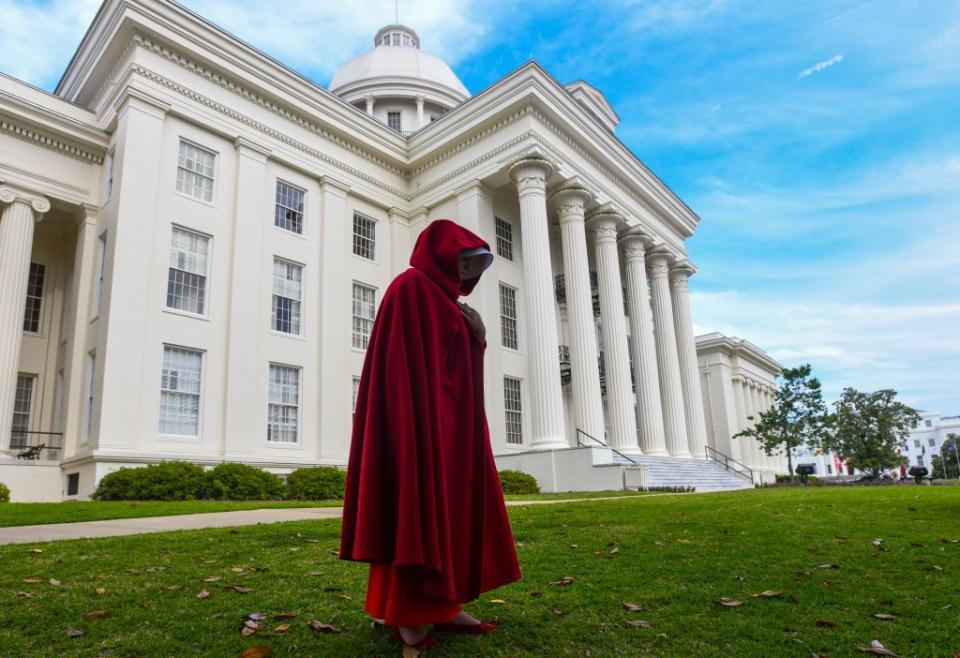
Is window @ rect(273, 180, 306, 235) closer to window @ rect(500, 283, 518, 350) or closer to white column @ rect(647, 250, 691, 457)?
window @ rect(500, 283, 518, 350)

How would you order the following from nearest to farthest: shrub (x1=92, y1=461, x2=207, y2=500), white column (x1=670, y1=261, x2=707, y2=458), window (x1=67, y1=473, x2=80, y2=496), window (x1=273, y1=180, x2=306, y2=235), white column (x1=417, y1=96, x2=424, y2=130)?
shrub (x1=92, y1=461, x2=207, y2=500), window (x1=67, y1=473, x2=80, y2=496), window (x1=273, y1=180, x2=306, y2=235), white column (x1=670, y1=261, x2=707, y2=458), white column (x1=417, y1=96, x2=424, y2=130)

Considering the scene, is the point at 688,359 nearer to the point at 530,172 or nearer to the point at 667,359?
the point at 667,359

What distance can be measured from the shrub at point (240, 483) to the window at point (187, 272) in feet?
17.2

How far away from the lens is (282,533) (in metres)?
7.89

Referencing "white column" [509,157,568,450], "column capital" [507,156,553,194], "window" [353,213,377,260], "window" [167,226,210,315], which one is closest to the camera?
"window" [167,226,210,315]

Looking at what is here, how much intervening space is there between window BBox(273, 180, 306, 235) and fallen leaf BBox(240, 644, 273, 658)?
2052 centimetres

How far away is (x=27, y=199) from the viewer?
2008cm

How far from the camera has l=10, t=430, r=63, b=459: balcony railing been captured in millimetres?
19734

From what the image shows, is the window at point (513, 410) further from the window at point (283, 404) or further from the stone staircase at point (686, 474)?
the window at point (283, 404)

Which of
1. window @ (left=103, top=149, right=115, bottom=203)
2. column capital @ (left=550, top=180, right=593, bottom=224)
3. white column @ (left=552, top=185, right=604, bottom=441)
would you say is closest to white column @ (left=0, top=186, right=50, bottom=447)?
window @ (left=103, top=149, right=115, bottom=203)

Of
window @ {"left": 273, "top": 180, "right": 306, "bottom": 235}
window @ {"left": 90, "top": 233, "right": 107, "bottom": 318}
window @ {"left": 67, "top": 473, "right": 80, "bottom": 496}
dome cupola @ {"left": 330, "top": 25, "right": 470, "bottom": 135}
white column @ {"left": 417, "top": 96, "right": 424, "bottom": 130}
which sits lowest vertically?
window @ {"left": 67, "top": 473, "right": 80, "bottom": 496}

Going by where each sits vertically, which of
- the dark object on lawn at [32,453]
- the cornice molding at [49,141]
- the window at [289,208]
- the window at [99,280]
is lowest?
the dark object on lawn at [32,453]

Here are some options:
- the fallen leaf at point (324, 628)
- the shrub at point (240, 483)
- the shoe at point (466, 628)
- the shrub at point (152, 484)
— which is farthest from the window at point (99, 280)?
the shoe at point (466, 628)

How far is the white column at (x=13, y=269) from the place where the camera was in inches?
753
